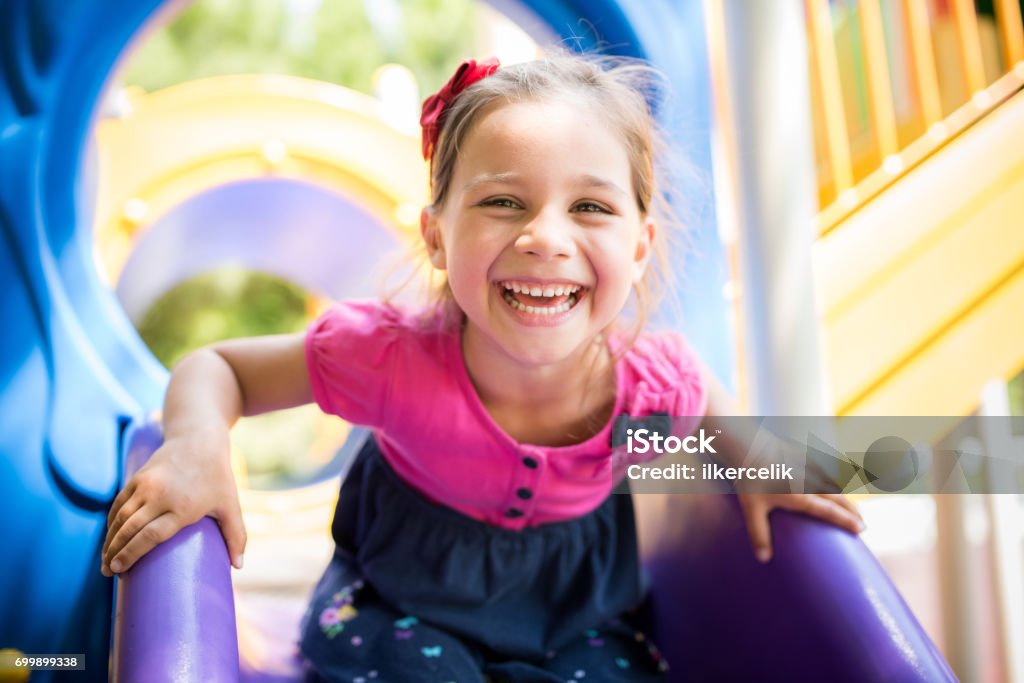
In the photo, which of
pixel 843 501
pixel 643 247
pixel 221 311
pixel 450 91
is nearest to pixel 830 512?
pixel 843 501

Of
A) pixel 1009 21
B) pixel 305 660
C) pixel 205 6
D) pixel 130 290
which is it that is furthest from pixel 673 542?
pixel 205 6

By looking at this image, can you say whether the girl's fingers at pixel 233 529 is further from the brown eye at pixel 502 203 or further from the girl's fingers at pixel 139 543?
the brown eye at pixel 502 203

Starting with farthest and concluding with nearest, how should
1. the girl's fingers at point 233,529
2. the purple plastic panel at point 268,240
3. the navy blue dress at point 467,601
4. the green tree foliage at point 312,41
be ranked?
the green tree foliage at point 312,41, the purple plastic panel at point 268,240, the navy blue dress at point 467,601, the girl's fingers at point 233,529

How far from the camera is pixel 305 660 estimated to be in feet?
2.81

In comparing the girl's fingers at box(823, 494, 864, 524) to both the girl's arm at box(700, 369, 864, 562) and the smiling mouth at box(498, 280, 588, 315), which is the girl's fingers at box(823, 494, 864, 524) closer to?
the girl's arm at box(700, 369, 864, 562)

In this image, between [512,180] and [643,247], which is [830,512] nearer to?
[643,247]

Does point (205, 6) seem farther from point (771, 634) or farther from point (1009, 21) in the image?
point (771, 634)

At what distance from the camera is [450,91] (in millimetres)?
818

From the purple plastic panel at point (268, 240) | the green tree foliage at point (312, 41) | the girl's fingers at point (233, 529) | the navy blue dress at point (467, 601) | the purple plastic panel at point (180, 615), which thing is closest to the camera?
the purple plastic panel at point (180, 615)

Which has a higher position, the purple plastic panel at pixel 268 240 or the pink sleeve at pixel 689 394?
the purple plastic panel at pixel 268 240

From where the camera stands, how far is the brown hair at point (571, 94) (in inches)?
30.8

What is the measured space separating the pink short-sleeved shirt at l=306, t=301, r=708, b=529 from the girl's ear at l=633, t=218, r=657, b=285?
93 mm

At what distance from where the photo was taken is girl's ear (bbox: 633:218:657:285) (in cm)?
84

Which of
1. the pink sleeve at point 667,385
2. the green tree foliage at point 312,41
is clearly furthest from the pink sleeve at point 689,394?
the green tree foliage at point 312,41
